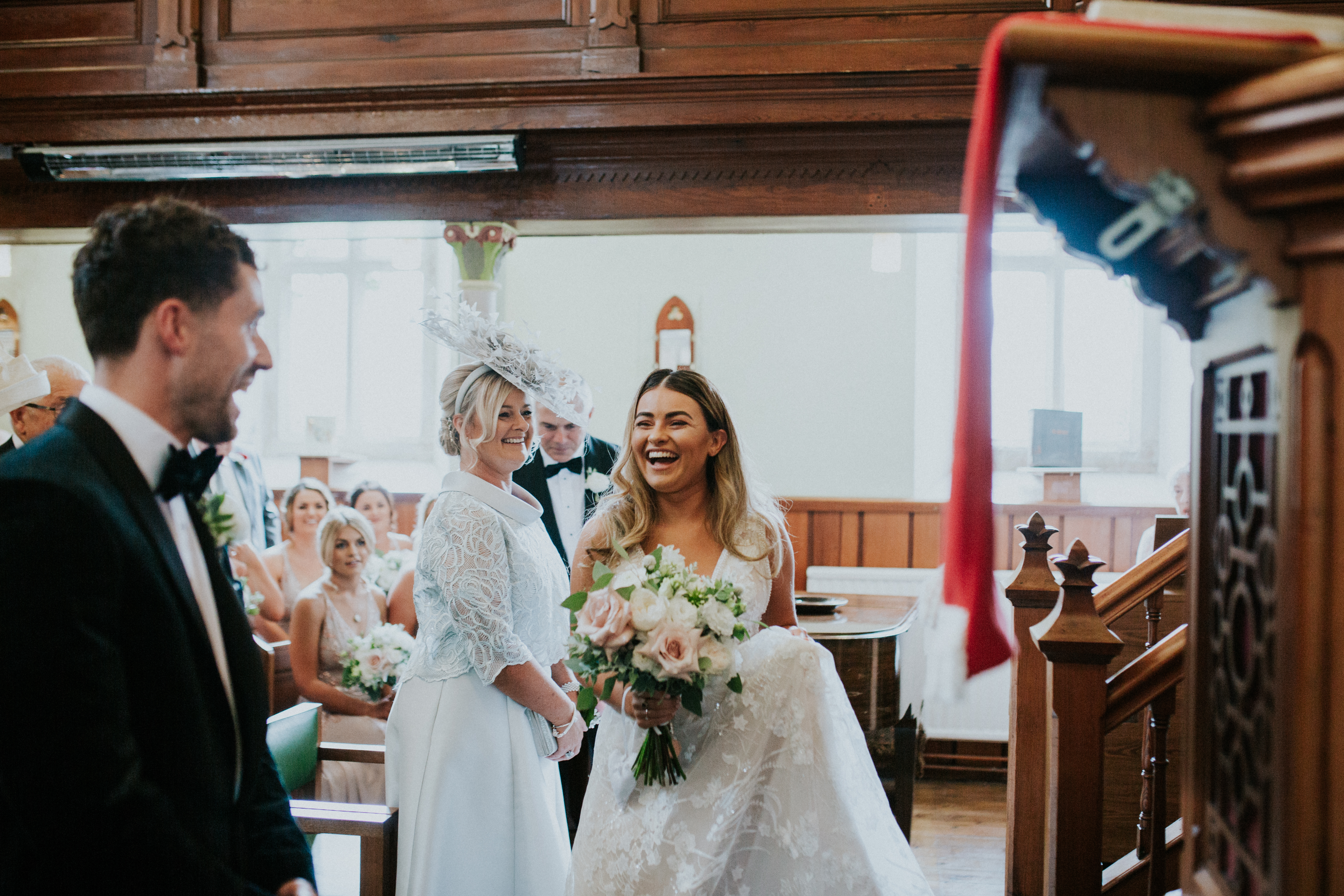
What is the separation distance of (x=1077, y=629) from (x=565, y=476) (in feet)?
8.61

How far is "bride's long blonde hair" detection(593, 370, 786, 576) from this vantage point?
256cm

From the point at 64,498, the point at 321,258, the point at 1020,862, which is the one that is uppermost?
the point at 321,258

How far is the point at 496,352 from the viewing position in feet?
9.10

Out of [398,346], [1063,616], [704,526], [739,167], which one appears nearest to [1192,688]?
[1063,616]

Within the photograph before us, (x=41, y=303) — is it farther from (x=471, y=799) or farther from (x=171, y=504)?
(x=171, y=504)

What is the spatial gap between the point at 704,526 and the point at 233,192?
2917 millimetres

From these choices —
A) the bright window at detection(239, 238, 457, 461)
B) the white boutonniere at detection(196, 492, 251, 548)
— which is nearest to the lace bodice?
the white boutonniere at detection(196, 492, 251, 548)

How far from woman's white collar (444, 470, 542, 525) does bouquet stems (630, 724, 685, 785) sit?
0.82 meters

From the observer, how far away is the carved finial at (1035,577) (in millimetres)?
2762

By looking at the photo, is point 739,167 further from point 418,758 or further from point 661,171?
point 418,758

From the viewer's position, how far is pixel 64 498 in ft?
3.49

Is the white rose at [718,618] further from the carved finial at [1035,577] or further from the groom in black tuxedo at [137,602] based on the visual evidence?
the carved finial at [1035,577]

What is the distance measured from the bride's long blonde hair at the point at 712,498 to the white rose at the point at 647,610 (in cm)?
44

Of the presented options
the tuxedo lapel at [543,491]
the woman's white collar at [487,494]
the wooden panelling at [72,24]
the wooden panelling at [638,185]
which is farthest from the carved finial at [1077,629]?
the wooden panelling at [72,24]
